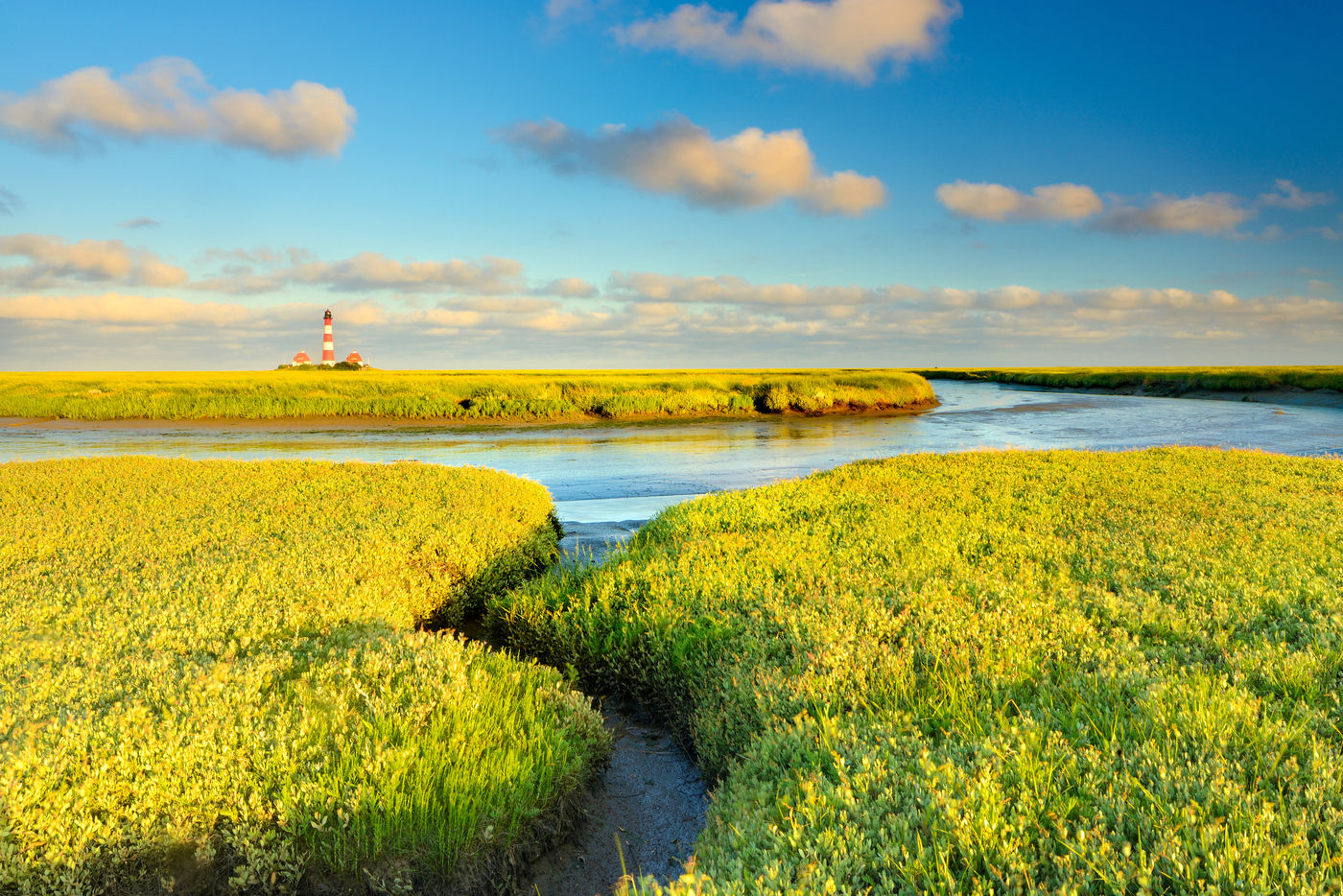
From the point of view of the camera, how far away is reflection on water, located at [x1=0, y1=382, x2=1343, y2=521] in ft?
75.5

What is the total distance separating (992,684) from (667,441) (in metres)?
29.6

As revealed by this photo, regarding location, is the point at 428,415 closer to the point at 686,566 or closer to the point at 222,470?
the point at 222,470

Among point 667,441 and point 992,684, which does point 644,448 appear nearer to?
point 667,441

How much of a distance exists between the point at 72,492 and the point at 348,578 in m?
8.47

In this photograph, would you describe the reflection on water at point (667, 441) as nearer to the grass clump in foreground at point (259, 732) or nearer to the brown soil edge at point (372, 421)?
the brown soil edge at point (372, 421)

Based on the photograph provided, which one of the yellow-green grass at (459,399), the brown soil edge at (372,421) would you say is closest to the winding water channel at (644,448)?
the brown soil edge at (372,421)

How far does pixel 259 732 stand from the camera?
4586 millimetres

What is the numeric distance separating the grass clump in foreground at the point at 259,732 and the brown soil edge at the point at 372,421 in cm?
3508

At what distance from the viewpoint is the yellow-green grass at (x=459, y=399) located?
44.1 metres

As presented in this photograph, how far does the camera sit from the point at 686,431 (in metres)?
39.3

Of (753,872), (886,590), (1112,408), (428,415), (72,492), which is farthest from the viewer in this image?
(1112,408)

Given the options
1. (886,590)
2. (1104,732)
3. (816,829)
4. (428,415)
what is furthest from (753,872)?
(428,415)

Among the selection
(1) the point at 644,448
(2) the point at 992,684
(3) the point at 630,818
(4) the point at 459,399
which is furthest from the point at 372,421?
(2) the point at 992,684

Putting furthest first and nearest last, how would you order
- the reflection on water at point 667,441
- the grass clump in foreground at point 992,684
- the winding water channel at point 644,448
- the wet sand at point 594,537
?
the reflection on water at point 667,441, the wet sand at point 594,537, the winding water channel at point 644,448, the grass clump in foreground at point 992,684
